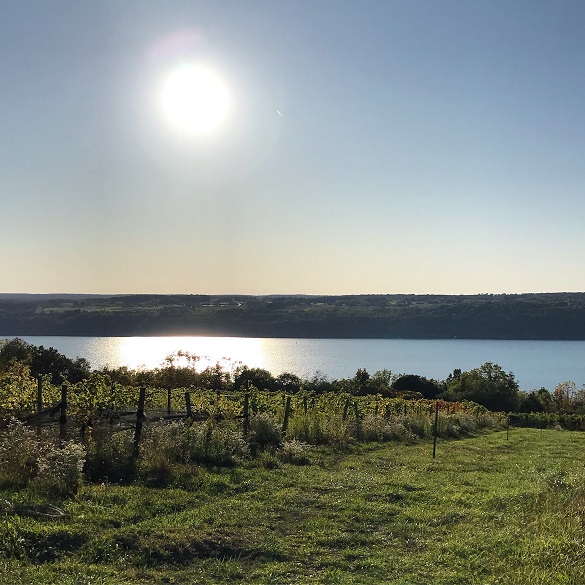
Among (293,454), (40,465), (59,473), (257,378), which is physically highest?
(40,465)

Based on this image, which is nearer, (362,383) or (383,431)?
(383,431)

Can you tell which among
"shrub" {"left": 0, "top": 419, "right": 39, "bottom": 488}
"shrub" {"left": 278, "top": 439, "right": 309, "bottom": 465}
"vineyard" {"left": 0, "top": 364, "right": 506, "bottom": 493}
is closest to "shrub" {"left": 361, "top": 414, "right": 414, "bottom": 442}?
"vineyard" {"left": 0, "top": 364, "right": 506, "bottom": 493}

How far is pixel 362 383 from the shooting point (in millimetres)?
47219

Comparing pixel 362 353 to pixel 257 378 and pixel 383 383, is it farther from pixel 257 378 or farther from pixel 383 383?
pixel 257 378

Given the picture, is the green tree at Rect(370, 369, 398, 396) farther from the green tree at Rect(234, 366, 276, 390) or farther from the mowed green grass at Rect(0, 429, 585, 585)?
the mowed green grass at Rect(0, 429, 585, 585)

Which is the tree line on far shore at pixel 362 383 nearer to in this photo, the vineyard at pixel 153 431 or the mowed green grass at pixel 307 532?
the vineyard at pixel 153 431

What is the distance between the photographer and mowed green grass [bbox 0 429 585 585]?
5.99 meters

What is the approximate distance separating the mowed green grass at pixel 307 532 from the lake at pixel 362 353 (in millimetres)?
59897

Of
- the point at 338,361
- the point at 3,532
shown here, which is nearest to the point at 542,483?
the point at 3,532

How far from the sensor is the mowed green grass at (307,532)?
19.7ft

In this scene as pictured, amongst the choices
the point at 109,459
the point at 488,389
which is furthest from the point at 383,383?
the point at 109,459

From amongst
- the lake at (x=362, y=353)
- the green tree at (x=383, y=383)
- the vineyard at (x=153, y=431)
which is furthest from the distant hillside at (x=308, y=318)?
the vineyard at (x=153, y=431)

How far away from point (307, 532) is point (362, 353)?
4144 inches

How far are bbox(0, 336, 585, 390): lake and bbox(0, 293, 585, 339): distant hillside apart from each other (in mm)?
2464
